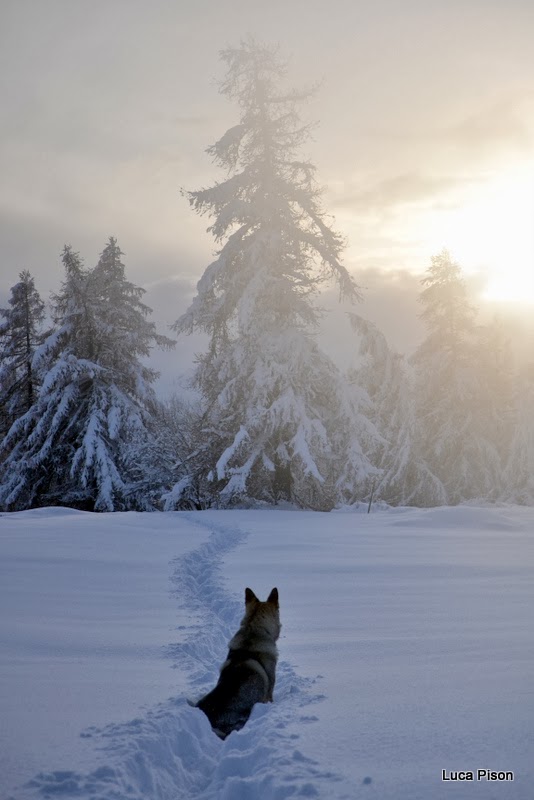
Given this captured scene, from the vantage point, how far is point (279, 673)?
464cm

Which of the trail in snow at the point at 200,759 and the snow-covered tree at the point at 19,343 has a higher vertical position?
the snow-covered tree at the point at 19,343

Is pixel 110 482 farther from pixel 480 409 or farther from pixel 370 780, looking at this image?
pixel 370 780

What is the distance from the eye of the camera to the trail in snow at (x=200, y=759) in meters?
2.78

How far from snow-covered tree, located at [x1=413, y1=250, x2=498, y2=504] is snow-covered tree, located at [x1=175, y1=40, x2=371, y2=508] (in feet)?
33.7

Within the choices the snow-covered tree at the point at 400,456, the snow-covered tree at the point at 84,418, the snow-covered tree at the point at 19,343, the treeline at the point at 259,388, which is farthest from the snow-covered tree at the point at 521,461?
the snow-covered tree at the point at 19,343

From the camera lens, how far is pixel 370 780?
274cm

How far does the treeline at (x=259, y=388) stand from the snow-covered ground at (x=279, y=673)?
8.28 metres

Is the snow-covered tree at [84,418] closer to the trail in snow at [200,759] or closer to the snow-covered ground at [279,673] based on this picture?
the snow-covered ground at [279,673]

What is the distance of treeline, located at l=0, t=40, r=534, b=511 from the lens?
1766 centimetres

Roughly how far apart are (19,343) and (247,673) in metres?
25.0

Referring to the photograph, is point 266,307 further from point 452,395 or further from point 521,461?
point 521,461

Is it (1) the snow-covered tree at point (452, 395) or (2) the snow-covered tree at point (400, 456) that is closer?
(2) the snow-covered tree at point (400, 456)

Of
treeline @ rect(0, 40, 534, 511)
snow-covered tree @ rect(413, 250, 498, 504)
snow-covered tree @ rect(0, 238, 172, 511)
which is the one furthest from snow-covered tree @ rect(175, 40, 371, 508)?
snow-covered tree @ rect(413, 250, 498, 504)

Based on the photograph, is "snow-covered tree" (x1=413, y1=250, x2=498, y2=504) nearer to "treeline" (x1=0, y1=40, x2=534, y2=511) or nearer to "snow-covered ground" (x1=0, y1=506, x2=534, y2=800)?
"treeline" (x1=0, y1=40, x2=534, y2=511)
